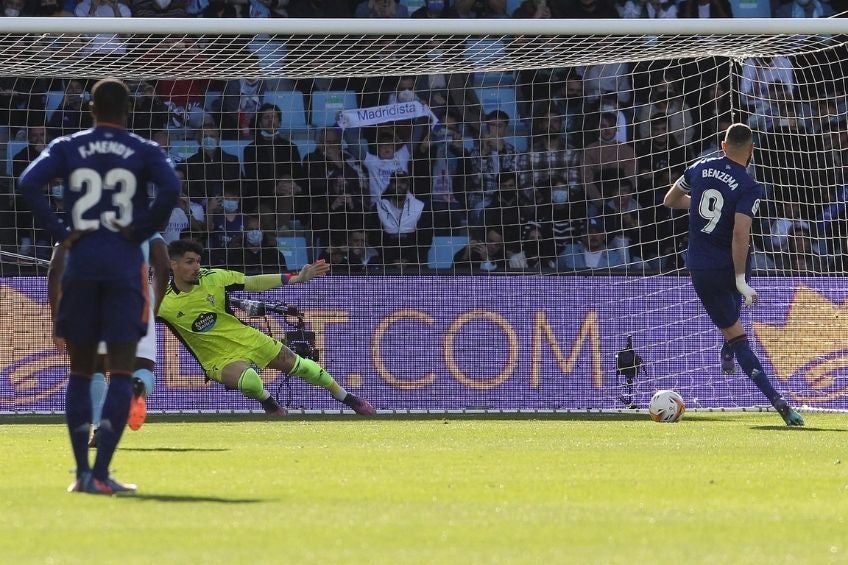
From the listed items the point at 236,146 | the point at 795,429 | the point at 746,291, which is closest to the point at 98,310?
the point at 746,291

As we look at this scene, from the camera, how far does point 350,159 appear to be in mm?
16859

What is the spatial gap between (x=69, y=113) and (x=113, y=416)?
985 centimetres

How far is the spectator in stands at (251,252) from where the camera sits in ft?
52.8

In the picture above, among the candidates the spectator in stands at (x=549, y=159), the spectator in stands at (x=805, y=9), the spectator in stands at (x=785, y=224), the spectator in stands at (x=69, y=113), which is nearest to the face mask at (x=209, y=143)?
the spectator in stands at (x=69, y=113)

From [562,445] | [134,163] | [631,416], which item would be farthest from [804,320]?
[134,163]

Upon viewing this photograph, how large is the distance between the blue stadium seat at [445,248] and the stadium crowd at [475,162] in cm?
2

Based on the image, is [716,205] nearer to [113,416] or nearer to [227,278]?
[227,278]

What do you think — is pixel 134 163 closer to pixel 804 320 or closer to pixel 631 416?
pixel 631 416

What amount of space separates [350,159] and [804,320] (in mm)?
4958

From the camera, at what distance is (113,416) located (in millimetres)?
6746

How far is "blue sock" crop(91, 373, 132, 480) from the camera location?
673 centimetres

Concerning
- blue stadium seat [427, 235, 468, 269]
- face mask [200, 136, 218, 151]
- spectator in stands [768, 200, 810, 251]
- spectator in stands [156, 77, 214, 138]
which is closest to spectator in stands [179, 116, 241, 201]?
face mask [200, 136, 218, 151]

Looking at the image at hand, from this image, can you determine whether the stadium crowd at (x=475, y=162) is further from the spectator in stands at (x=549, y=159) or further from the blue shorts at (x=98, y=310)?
the blue shorts at (x=98, y=310)

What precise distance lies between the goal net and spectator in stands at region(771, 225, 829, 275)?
0.10 ft
